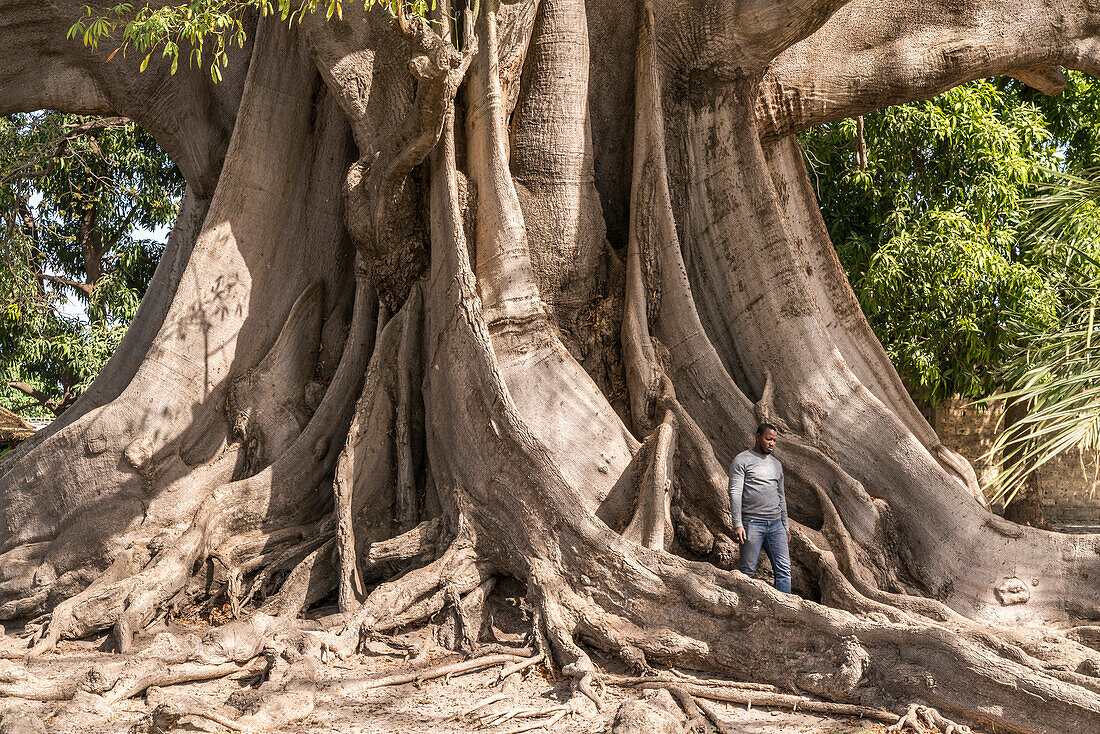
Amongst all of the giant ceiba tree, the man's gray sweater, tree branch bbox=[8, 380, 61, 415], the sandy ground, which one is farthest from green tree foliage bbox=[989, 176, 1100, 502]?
tree branch bbox=[8, 380, 61, 415]

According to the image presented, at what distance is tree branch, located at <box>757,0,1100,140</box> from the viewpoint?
6.36 m

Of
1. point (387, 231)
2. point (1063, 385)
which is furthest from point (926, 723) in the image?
point (387, 231)

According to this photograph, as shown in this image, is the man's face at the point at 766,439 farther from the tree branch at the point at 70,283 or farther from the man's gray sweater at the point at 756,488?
the tree branch at the point at 70,283

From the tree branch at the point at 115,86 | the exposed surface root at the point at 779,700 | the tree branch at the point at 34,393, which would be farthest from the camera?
the tree branch at the point at 34,393

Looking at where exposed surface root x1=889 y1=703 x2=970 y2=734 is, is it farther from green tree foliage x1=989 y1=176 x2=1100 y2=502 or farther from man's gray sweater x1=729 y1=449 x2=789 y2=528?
man's gray sweater x1=729 y1=449 x2=789 y2=528

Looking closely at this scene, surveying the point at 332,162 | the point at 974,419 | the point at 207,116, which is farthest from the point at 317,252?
the point at 974,419

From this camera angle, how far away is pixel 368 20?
5.73m

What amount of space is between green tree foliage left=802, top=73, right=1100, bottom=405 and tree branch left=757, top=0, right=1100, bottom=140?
8.91 ft

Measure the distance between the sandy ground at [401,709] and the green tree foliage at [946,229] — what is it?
19.9ft

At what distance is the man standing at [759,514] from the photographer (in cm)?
491

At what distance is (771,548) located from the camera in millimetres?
4984

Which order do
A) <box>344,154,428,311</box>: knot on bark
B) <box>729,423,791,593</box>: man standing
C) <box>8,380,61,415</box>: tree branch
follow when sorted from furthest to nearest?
<box>8,380,61,415</box>: tree branch → <box>344,154,428,311</box>: knot on bark → <box>729,423,791,593</box>: man standing

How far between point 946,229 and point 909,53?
355cm

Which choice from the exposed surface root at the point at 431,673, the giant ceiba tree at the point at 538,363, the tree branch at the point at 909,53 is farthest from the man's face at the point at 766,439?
the tree branch at the point at 909,53
